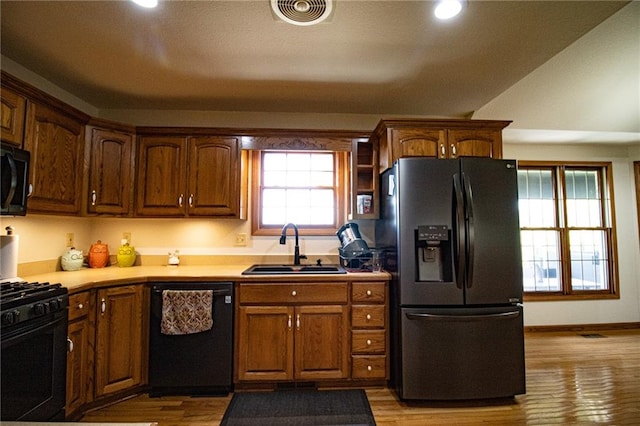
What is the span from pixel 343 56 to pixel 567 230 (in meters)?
3.81

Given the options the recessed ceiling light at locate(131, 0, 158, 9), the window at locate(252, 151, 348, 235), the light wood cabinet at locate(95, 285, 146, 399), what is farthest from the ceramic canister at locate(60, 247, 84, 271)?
the recessed ceiling light at locate(131, 0, 158, 9)

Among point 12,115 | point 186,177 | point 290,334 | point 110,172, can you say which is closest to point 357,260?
point 290,334

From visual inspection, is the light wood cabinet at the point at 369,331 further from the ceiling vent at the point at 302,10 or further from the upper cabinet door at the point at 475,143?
the ceiling vent at the point at 302,10

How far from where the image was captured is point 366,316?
7.75 ft

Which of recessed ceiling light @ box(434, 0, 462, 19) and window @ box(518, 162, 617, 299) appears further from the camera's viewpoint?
window @ box(518, 162, 617, 299)

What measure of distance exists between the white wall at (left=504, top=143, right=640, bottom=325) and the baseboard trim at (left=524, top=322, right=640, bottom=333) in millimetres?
40

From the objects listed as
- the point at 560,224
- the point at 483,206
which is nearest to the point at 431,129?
the point at 483,206

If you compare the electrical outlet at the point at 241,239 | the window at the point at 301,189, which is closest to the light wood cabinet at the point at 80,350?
the electrical outlet at the point at 241,239

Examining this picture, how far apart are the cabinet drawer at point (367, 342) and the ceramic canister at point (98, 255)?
230 centimetres

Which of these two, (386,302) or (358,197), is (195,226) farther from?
(386,302)

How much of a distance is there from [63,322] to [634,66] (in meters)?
4.84

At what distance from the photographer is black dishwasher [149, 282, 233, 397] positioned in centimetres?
224

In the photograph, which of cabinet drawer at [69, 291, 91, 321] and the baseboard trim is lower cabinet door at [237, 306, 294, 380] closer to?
cabinet drawer at [69, 291, 91, 321]

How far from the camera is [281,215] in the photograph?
312 centimetres
